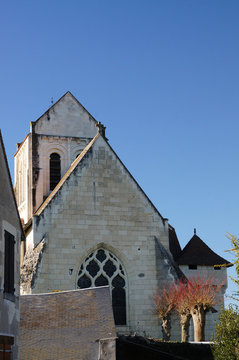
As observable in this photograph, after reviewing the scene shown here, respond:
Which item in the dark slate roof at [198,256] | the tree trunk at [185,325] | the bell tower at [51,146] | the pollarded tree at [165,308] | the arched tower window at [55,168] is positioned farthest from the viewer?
the arched tower window at [55,168]

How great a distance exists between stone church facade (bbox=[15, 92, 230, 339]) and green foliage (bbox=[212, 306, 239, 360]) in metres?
10.8

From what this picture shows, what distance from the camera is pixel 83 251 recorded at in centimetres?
2547

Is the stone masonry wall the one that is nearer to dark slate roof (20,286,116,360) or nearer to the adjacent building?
dark slate roof (20,286,116,360)

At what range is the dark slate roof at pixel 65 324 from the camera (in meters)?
16.9

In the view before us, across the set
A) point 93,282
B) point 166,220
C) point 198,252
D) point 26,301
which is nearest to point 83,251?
point 93,282

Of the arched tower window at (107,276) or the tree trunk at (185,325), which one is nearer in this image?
the tree trunk at (185,325)

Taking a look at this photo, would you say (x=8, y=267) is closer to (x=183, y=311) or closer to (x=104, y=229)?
(x=183, y=311)

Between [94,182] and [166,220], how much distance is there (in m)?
3.24

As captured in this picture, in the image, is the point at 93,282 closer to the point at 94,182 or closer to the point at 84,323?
the point at 94,182

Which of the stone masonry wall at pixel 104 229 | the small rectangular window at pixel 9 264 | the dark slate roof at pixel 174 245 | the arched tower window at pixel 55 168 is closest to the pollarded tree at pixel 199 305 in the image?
the stone masonry wall at pixel 104 229

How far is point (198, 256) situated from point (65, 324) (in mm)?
12406

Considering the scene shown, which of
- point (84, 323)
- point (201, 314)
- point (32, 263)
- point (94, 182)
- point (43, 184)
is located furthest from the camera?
point (43, 184)

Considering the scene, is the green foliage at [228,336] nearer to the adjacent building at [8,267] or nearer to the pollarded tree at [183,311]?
the adjacent building at [8,267]

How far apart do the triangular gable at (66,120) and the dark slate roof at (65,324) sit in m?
17.8
